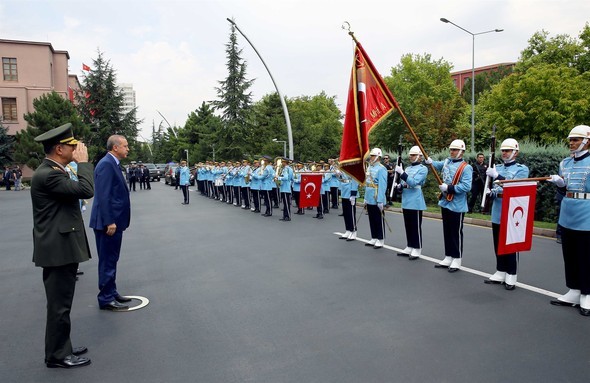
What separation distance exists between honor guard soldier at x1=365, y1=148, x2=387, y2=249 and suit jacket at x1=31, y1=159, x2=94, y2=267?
245 inches

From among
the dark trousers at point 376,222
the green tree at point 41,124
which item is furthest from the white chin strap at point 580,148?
the green tree at point 41,124

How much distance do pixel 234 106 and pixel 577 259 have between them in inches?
1680

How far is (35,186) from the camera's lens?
→ 12.5 ft

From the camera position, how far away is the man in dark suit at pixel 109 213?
519cm

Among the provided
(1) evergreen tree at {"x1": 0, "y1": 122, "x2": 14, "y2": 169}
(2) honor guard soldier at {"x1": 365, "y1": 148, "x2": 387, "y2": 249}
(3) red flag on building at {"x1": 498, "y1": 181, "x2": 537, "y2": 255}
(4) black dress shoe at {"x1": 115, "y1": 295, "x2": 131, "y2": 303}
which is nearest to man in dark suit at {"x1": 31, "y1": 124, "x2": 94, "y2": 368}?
(4) black dress shoe at {"x1": 115, "y1": 295, "x2": 131, "y2": 303}

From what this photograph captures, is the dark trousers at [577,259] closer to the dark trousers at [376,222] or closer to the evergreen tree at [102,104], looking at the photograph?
the dark trousers at [376,222]

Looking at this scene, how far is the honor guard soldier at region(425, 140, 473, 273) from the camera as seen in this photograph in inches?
281

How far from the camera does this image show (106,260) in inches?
210

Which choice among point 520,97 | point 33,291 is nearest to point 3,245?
point 33,291

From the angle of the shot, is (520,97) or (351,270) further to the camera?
(520,97)

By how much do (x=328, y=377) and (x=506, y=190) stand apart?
139 inches

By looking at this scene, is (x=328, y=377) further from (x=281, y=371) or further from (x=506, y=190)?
(x=506, y=190)

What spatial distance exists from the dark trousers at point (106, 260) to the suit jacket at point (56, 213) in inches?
54.9

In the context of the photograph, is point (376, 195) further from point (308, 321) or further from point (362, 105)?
point (308, 321)
